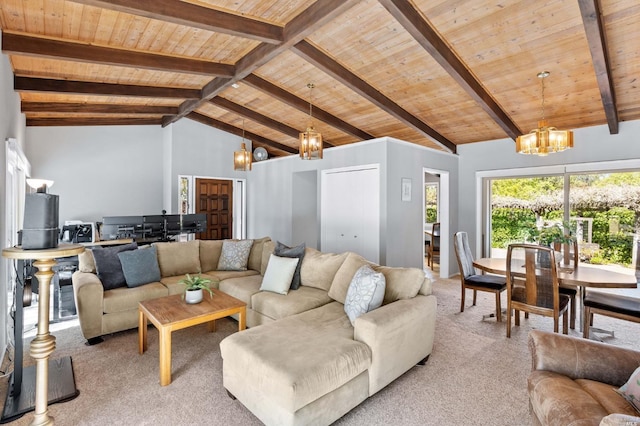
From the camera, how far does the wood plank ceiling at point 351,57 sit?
286 centimetres

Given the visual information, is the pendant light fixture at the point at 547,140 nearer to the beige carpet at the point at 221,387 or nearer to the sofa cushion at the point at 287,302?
the beige carpet at the point at 221,387

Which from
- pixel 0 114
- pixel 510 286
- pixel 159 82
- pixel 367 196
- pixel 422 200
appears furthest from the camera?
pixel 422 200

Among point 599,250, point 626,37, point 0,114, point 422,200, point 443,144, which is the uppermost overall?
point 626,37

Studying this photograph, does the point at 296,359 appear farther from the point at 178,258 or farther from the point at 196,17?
the point at 196,17

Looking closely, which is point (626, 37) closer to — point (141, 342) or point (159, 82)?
point (141, 342)

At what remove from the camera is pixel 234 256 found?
434cm

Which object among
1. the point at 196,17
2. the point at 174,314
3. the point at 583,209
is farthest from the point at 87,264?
the point at 583,209

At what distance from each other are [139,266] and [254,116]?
12.0ft

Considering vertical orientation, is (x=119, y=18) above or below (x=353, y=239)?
above

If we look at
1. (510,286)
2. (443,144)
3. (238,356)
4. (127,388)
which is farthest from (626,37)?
(127,388)

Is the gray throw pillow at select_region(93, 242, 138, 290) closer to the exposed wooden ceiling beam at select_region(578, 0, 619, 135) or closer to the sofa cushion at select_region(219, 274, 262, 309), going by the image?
the sofa cushion at select_region(219, 274, 262, 309)

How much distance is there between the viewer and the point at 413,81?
4.20 metres

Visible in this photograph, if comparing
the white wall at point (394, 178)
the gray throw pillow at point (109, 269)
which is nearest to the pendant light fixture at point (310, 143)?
the white wall at point (394, 178)

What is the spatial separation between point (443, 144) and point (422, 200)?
1.21 meters
